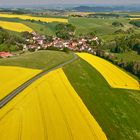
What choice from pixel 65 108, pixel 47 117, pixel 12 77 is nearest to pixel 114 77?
pixel 12 77

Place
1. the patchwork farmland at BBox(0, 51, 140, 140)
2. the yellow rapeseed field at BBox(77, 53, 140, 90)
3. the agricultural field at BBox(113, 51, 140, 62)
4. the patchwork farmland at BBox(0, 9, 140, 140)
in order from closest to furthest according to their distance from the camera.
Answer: the patchwork farmland at BBox(0, 51, 140, 140) < the patchwork farmland at BBox(0, 9, 140, 140) < the yellow rapeseed field at BBox(77, 53, 140, 90) < the agricultural field at BBox(113, 51, 140, 62)

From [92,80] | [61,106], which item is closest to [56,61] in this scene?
[92,80]

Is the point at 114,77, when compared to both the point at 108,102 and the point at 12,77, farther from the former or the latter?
the point at 12,77

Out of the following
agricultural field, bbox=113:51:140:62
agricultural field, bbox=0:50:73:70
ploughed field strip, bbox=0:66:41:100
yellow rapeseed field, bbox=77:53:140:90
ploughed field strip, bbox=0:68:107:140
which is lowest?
agricultural field, bbox=113:51:140:62

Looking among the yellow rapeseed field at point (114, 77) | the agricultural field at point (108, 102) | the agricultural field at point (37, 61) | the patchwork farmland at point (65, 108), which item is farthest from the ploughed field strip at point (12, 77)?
the yellow rapeseed field at point (114, 77)

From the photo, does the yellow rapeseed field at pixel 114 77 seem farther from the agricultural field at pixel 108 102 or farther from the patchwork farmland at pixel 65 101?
the agricultural field at pixel 108 102

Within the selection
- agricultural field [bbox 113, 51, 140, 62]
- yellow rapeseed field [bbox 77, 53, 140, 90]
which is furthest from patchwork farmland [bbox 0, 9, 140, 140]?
agricultural field [bbox 113, 51, 140, 62]

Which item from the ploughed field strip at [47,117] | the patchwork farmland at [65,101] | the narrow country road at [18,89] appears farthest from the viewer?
the narrow country road at [18,89]

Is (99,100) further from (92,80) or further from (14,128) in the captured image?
(14,128)

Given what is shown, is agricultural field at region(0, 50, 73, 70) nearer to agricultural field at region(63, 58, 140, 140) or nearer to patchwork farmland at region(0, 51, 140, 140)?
patchwork farmland at region(0, 51, 140, 140)
